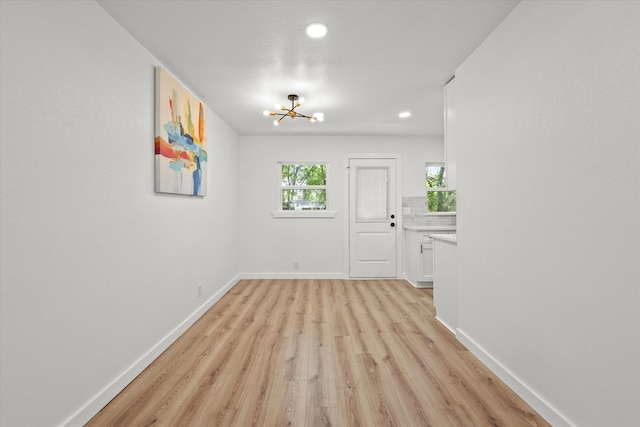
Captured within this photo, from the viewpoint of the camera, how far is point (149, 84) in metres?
2.53

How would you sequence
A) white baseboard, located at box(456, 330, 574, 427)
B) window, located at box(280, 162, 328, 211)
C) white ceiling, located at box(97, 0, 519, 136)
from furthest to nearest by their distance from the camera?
window, located at box(280, 162, 328, 211) < white ceiling, located at box(97, 0, 519, 136) < white baseboard, located at box(456, 330, 574, 427)

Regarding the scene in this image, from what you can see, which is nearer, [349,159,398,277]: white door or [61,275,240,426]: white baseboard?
[61,275,240,426]: white baseboard

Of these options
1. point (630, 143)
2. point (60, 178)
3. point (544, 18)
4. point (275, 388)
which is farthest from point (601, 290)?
point (60, 178)

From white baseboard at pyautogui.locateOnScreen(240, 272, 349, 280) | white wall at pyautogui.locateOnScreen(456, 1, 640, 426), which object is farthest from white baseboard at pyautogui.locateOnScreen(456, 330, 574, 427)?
white baseboard at pyautogui.locateOnScreen(240, 272, 349, 280)

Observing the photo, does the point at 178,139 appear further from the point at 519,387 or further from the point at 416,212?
the point at 416,212

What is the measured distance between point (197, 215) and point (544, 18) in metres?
3.28

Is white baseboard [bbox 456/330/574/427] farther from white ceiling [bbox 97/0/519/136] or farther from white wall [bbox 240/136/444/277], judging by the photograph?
white wall [bbox 240/136/444/277]

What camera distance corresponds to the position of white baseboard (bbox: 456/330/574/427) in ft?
5.56

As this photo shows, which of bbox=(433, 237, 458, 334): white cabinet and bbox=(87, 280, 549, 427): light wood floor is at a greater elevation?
bbox=(433, 237, 458, 334): white cabinet

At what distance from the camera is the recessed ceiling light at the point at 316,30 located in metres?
2.21

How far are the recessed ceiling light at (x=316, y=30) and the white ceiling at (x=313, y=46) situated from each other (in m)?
0.05

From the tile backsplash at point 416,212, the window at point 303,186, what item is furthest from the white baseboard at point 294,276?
the tile backsplash at point 416,212

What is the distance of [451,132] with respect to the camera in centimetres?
307

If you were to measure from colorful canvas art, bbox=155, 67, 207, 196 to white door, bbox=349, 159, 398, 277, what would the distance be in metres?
2.71
